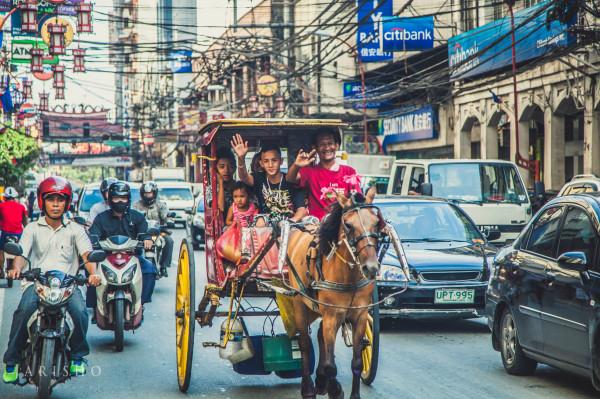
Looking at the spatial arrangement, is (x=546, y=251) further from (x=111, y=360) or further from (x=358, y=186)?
(x=111, y=360)

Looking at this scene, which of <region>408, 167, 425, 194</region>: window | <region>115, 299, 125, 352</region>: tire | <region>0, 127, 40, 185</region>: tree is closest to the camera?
<region>115, 299, 125, 352</region>: tire

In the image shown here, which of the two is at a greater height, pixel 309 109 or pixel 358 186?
pixel 309 109

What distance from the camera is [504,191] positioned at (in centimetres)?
→ 2111

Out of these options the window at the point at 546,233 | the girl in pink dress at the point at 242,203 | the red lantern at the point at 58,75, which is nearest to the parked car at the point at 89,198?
the red lantern at the point at 58,75

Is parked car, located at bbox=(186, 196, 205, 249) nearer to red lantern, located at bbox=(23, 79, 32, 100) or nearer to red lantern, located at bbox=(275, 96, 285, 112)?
red lantern, located at bbox=(275, 96, 285, 112)

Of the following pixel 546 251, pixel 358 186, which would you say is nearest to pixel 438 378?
pixel 546 251

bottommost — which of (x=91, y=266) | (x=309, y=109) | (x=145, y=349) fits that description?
(x=145, y=349)

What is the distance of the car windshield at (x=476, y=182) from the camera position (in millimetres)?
20812

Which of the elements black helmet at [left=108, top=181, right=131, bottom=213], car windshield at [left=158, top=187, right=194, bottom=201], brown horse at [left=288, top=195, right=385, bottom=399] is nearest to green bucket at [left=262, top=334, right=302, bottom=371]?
brown horse at [left=288, top=195, right=385, bottom=399]

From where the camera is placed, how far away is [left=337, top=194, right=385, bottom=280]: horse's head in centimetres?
670

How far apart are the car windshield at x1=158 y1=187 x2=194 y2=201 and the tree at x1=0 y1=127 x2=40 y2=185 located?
5.84m

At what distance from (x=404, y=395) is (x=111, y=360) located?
3.52m

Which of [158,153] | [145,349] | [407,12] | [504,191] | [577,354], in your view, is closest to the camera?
[577,354]

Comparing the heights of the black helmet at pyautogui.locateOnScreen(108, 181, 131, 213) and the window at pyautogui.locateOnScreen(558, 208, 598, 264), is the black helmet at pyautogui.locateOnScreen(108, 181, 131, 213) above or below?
above
